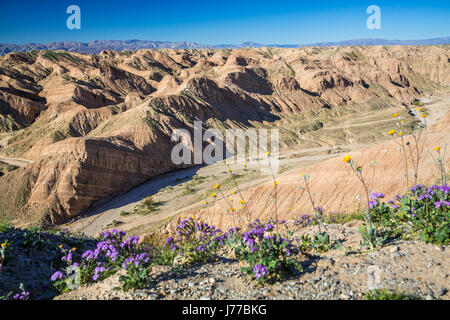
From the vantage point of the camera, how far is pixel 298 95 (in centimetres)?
7100

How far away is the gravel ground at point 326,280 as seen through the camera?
387 centimetres

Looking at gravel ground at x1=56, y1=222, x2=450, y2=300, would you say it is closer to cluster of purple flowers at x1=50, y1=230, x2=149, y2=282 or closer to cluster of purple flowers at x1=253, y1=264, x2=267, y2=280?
cluster of purple flowers at x1=253, y1=264, x2=267, y2=280

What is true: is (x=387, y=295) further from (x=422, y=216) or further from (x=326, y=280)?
(x=422, y=216)

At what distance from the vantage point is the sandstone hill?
29016 millimetres

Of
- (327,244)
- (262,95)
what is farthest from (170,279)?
(262,95)

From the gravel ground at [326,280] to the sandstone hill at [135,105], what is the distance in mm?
25970

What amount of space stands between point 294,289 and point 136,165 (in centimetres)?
3295

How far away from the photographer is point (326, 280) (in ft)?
13.7

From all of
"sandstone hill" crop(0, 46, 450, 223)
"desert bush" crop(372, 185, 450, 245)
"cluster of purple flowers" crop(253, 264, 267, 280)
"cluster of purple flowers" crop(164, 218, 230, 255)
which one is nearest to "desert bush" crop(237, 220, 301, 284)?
"cluster of purple flowers" crop(253, 264, 267, 280)

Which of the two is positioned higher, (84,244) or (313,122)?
(313,122)

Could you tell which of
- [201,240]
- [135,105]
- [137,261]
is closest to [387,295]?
[137,261]

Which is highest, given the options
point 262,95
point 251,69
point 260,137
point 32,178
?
point 251,69
